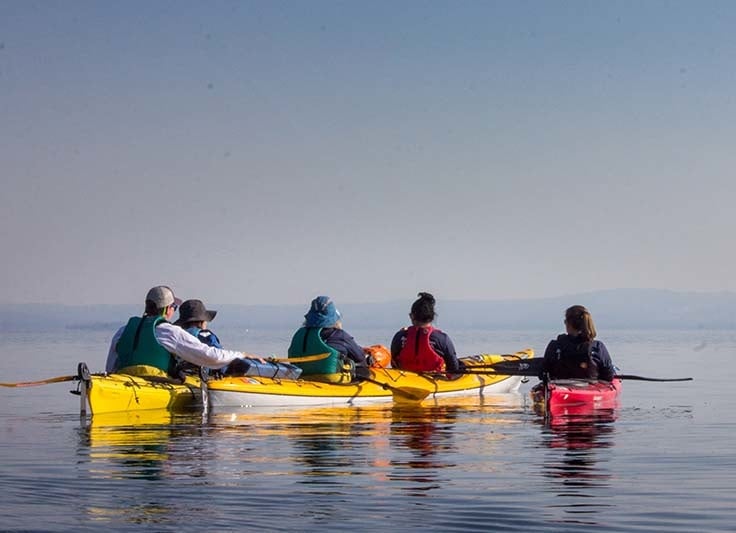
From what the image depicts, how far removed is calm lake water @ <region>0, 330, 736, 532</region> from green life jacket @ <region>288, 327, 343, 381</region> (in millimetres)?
824

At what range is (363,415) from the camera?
695 inches

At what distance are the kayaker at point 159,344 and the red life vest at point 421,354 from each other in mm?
3969

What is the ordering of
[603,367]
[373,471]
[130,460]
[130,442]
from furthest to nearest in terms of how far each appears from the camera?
[603,367] → [130,442] → [130,460] → [373,471]

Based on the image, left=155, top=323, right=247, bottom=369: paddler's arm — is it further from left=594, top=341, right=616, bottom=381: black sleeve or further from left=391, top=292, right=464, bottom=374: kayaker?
left=594, top=341, right=616, bottom=381: black sleeve

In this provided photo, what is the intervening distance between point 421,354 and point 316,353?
244 centimetres

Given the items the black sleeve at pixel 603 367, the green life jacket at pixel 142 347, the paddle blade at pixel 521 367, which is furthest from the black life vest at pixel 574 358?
the green life jacket at pixel 142 347

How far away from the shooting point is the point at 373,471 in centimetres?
1107

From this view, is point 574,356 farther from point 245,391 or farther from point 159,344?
point 159,344

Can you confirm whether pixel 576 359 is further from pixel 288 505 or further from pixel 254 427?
pixel 288 505

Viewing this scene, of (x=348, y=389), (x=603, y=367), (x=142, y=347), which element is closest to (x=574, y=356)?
(x=603, y=367)

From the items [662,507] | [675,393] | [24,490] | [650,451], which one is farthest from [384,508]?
[675,393]

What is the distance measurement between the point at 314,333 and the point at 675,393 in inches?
375

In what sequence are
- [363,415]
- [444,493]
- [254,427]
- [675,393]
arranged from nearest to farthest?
[444,493]
[254,427]
[363,415]
[675,393]

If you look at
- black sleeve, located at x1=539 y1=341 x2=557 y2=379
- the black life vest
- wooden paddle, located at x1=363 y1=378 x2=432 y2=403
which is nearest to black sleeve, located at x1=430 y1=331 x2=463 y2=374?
wooden paddle, located at x1=363 y1=378 x2=432 y2=403
